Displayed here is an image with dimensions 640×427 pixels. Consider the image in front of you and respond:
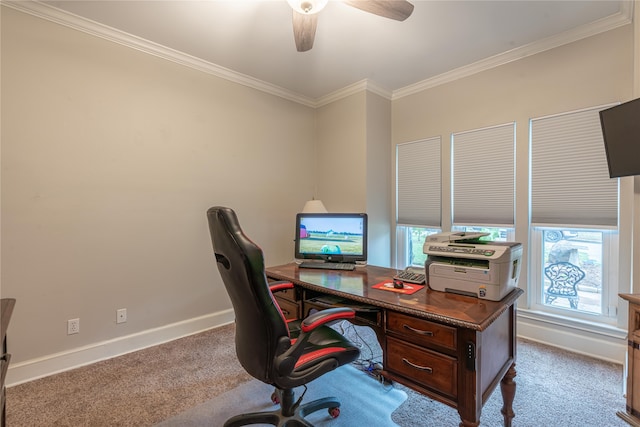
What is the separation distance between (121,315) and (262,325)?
192cm

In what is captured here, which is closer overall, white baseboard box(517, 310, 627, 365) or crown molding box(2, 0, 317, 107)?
crown molding box(2, 0, 317, 107)

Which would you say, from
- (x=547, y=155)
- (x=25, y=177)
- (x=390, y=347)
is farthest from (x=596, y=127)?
(x=25, y=177)

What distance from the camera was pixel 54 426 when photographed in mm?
1647

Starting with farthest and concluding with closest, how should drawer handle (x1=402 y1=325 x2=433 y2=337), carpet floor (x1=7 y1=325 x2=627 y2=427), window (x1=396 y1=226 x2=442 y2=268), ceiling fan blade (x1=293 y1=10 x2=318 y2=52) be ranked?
window (x1=396 y1=226 x2=442 y2=268) → ceiling fan blade (x1=293 y1=10 x2=318 y2=52) → carpet floor (x1=7 y1=325 x2=627 y2=427) → drawer handle (x1=402 y1=325 x2=433 y2=337)

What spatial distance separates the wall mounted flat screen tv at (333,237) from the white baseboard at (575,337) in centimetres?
176

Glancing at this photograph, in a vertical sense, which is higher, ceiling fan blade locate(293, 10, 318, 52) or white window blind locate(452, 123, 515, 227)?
ceiling fan blade locate(293, 10, 318, 52)

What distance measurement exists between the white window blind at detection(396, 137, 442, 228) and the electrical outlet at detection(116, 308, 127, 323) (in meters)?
3.02

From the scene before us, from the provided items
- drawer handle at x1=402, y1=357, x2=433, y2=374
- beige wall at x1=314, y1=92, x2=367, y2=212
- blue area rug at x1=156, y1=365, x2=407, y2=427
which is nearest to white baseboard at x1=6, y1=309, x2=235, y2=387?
blue area rug at x1=156, y1=365, x2=407, y2=427

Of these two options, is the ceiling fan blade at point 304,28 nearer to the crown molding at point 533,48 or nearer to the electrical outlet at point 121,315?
the crown molding at point 533,48

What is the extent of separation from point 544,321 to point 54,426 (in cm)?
366

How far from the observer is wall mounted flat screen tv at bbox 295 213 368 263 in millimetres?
2383

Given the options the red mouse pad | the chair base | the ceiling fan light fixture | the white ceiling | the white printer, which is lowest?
the chair base

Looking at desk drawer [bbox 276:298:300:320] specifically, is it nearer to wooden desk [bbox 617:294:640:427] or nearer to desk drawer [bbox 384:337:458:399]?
desk drawer [bbox 384:337:458:399]

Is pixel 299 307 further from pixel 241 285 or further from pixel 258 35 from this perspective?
pixel 258 35
